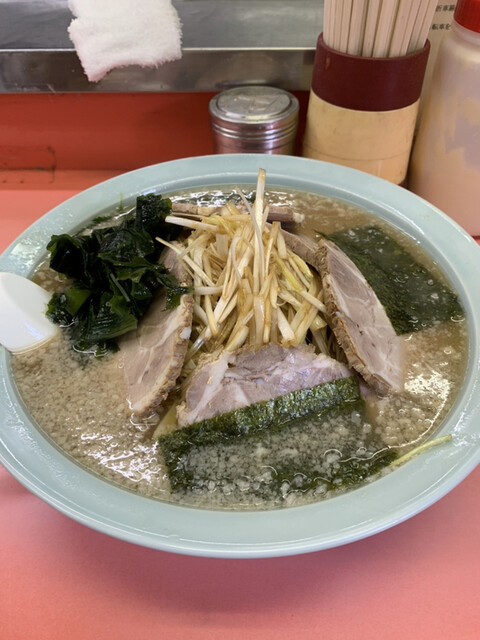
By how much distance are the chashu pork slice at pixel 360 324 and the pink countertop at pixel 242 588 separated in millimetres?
341

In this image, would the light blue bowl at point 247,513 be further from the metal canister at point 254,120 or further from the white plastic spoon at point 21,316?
the metal canister at point 254,120

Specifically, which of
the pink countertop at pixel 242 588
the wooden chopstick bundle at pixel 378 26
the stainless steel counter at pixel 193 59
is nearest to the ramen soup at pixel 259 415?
the pink countertop at pixel 242 588

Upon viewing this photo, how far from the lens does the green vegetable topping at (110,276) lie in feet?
4.50

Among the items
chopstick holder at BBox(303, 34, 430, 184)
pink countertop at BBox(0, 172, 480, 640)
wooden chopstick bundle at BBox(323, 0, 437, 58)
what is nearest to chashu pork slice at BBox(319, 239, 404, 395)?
pink countertop at BBox(0, 172, 480, 640)

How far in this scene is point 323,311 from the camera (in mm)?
1325

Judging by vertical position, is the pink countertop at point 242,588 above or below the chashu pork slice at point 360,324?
below

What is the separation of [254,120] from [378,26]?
19.7 inches

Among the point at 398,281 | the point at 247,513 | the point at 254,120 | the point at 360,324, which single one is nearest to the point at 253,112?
the point at 254,120

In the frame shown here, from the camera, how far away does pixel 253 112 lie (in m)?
1.88

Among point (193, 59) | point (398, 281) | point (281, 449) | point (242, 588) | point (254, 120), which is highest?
point (193, 59)

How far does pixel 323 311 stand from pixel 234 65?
3.96ft

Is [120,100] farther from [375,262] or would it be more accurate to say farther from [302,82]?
[375,262]

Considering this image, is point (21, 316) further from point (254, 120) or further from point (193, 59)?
point (193, 59)

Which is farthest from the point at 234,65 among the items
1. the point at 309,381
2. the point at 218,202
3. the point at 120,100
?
the point at 309,381
